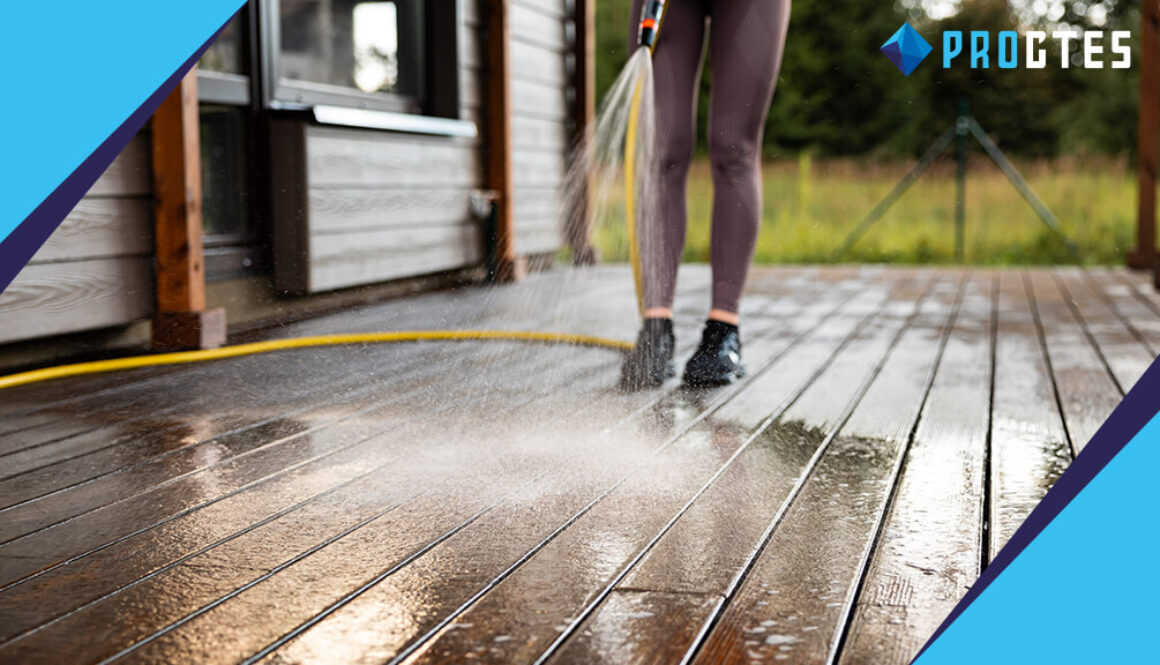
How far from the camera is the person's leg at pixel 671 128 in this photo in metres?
2.35

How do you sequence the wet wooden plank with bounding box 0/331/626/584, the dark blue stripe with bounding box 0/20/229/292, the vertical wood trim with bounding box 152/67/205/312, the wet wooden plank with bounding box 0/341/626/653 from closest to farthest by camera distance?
the wet wooden plank with bounding box 0/341/626/653
the wet wooden plank with bounding box 0/331/626/584
the dark blue stripe with bounding box 0/20/229/292
the vertical wood trim with bounding box 152/67/205/312

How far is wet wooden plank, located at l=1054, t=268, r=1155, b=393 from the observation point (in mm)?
2430

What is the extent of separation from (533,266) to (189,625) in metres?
4.18

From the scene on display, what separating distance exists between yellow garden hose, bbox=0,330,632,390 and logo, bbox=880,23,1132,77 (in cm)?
90

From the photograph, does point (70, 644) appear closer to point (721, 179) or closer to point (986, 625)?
point (986, 625)

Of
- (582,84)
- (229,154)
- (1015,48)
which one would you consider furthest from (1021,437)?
(582,84)

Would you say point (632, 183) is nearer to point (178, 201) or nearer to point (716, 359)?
point (716, 359)

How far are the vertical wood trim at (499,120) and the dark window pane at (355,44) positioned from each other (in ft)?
1.27

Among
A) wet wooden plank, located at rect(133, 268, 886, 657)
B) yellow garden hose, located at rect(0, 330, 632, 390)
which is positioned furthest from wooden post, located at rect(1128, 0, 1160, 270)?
wet wooden plank, located at rect(133, 268, 886, 657)

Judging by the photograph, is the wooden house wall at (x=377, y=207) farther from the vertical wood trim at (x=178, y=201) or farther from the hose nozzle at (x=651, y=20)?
the hose nozzle at (x=651, y=20)

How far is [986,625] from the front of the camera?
89cm

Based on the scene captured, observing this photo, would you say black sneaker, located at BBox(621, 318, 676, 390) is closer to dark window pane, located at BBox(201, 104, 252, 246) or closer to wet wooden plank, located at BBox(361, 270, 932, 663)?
wet wooden plank, located at BBox(361, 270, 932, 663)

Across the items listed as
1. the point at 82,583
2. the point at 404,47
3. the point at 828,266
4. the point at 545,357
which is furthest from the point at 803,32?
the point at 82,583

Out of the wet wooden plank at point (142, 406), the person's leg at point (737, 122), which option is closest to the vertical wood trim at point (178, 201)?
the wet wooden plank at point (142, 406)
